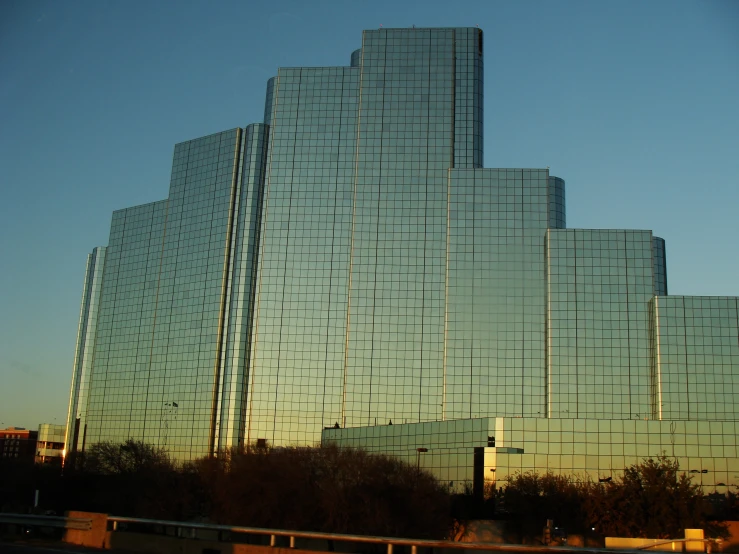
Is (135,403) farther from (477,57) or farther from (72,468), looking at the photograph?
(477,57)

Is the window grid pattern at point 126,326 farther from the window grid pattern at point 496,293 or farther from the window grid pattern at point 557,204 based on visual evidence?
the window grid pattern at point 557,204

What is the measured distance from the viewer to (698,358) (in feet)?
394

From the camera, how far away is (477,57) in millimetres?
142375

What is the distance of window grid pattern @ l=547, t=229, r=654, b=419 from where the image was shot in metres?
121

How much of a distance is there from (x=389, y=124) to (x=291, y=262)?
85.5 feet

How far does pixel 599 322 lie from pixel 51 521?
99.0m

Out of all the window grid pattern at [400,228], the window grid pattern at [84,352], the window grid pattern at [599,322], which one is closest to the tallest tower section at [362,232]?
the window grid pattern at [400,228]

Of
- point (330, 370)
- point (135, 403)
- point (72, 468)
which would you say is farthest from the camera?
point (135, 403)

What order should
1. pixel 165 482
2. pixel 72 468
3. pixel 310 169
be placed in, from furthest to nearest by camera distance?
1. pixel 310 169
2. pixel 72 468
3. pixel 165 482

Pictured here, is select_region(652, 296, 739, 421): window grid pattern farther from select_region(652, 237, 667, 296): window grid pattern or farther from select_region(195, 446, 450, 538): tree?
select_region(195, 446, 450, 538): tree

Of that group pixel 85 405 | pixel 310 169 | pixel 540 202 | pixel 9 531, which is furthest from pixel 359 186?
pixel 9 531

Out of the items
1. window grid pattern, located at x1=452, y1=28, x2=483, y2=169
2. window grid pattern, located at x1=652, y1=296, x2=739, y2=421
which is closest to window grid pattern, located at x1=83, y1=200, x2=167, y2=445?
window grid pattern, located at x1=452, y1=28, x2=483, y2=169

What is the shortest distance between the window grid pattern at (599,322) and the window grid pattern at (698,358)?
244 centimetres

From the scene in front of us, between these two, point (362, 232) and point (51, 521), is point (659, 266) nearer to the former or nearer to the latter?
point (362, 232)
